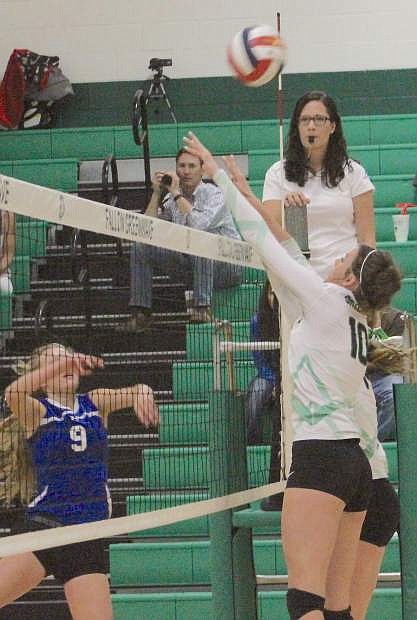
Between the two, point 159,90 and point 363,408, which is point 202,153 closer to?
point 363,408

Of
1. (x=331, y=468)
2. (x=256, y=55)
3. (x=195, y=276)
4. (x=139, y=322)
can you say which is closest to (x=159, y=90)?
(x=139, y=322)

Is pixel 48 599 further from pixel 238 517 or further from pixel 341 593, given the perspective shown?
pixel 341 593

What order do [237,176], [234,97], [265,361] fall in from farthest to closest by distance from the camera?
1. [234,97]
2. [265,361]
3. [237,176]

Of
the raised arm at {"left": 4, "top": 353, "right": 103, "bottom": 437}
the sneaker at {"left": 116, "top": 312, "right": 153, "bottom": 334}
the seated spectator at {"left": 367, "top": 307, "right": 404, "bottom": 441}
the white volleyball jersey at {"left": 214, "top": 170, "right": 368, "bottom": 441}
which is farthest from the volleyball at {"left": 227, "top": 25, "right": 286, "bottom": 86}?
the seated spectator at {"left": 367, "top": 307, "right": 404, "bottom": 441}

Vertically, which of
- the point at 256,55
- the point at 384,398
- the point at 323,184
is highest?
the point at 256,55

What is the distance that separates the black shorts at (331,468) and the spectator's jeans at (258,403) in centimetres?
165

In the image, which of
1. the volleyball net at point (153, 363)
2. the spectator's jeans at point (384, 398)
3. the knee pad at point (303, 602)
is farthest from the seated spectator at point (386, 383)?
the knee pad at point (303, 602)

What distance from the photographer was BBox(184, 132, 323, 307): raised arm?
176 inches

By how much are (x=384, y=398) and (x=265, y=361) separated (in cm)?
128

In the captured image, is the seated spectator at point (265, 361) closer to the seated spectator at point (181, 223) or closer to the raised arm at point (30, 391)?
the seated spectator at point (181, 223)

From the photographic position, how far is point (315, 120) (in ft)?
18.6

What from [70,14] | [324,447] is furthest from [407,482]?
[70,14]

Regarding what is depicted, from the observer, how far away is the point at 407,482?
5.48 m

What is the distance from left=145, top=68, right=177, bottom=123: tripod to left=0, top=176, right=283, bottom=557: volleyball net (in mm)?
1600
